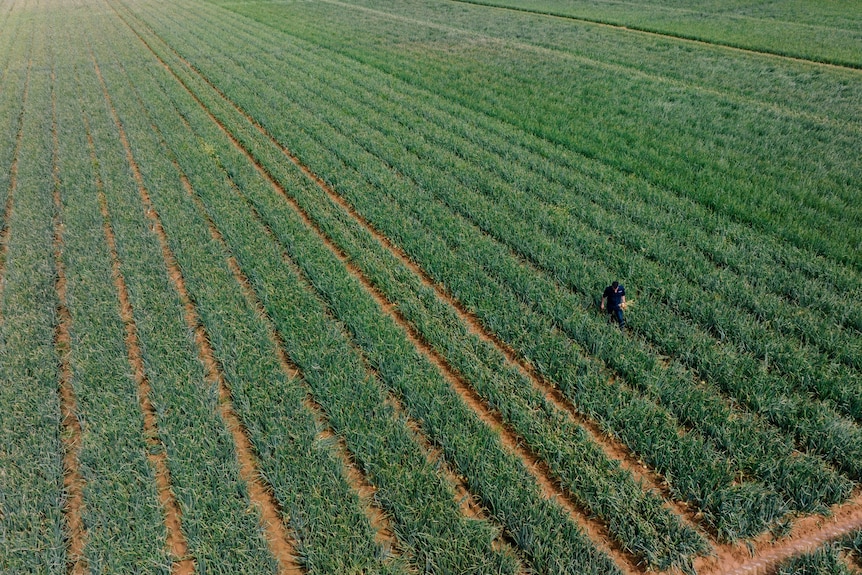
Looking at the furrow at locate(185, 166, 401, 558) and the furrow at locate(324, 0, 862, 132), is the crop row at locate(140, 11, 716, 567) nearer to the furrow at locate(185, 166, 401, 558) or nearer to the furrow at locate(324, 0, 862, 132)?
the furrow at locate(185, 166, 401, 558)

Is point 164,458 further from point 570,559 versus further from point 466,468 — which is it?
point 570,559

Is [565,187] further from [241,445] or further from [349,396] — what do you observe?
[241,445]

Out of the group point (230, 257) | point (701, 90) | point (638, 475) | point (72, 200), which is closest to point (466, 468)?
point (638, 475)

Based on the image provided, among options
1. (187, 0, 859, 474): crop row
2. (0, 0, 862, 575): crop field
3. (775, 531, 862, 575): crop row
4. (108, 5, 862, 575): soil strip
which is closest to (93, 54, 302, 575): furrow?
(0, 0, 862, 575): crop field

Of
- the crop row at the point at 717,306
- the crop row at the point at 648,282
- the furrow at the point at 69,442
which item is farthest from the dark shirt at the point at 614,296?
the furrow at the point at 69,442

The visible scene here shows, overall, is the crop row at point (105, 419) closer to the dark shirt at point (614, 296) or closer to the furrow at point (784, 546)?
the furrow at point (784, 546)

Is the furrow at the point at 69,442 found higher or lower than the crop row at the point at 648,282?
lower
